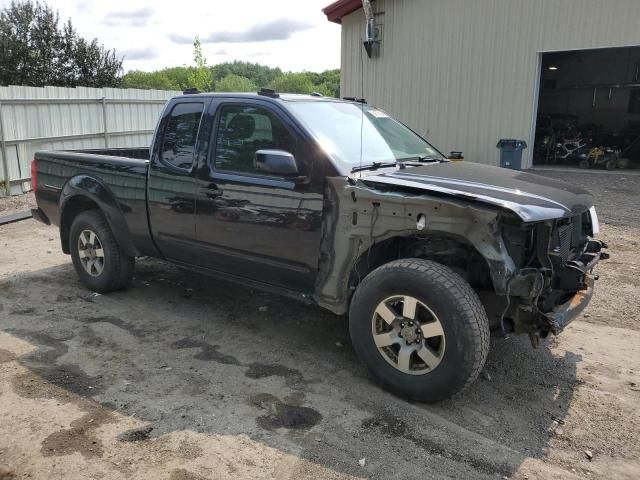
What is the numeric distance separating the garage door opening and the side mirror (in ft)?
46.3

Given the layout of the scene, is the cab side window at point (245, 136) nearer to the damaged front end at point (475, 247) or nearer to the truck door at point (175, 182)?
the truck door at point (175, 182)

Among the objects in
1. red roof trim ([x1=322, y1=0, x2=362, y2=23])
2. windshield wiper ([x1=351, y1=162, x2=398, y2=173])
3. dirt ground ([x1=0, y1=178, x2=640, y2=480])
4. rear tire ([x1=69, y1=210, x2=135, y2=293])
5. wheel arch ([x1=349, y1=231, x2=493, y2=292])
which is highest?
red roof trim ([x1=322, y1=0, x2=362, y2=23])

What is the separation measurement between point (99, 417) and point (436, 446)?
2004mm

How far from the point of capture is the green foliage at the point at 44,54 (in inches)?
1080

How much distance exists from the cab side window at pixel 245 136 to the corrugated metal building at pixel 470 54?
9.03m

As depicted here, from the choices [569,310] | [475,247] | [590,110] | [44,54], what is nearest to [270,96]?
[475,247]

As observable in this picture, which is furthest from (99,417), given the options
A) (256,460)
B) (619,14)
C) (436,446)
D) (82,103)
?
(619,14)

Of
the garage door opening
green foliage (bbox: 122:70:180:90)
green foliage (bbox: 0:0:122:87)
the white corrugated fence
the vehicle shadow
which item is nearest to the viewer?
the vehicle shadow

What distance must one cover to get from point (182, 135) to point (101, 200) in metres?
1.16

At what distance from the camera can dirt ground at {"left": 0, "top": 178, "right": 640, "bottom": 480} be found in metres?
2.99

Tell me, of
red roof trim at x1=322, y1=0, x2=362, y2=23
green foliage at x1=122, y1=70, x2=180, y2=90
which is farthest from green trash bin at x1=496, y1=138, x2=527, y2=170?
green foliage at x1=122, y1=70, x2=180, y2=90

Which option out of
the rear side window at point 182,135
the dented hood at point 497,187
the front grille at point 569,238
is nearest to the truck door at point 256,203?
the rear side window at point 182,135

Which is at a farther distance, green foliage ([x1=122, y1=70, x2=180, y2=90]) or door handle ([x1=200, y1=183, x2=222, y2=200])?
green foliage ([x1=122, y1=70, x2=180, y2=90])

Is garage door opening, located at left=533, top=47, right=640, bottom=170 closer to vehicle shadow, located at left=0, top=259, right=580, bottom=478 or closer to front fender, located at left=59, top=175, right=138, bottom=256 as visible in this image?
vehicle shadow, located at left=0, top=259, right=580, bottom=478
